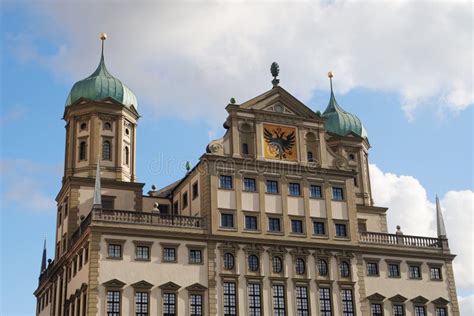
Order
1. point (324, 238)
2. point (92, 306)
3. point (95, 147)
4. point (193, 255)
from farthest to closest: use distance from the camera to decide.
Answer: point (95, 147) < point (324, 238) < point (193, 255) < point (92, 306)

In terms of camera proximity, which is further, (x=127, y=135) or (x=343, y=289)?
(x=127, y=135)

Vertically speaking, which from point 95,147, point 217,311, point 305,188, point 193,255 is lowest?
point 217,311

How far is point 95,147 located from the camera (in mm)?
69438

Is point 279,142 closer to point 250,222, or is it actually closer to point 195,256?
point 250,222

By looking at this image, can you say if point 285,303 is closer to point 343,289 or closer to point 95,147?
point 343,289

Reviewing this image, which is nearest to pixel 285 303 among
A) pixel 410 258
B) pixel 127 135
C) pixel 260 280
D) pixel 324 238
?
pixel 260 280

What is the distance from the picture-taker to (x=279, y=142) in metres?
67.7

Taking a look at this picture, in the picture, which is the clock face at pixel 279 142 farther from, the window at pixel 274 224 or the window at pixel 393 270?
the window at pixel 393 270

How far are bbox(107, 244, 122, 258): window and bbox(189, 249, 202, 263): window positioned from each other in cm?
542

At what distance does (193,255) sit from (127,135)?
15864 millimetres

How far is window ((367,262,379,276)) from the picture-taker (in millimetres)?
65938

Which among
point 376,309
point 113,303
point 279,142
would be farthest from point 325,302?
point 113,303

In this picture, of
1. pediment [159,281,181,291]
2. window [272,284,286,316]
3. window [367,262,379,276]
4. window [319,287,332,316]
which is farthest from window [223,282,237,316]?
window [367,262,379,276]

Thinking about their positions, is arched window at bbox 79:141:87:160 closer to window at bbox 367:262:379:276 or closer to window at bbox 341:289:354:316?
window at bbox 341:289:354:316
